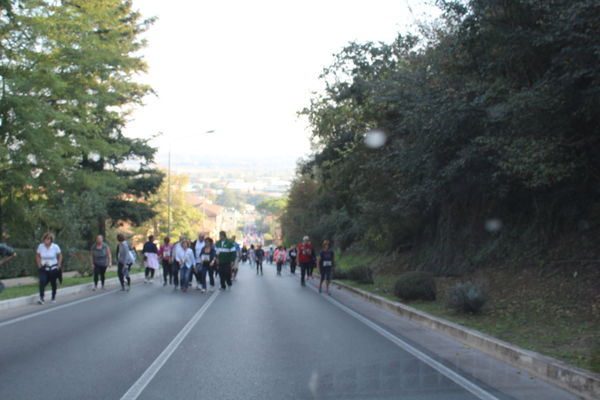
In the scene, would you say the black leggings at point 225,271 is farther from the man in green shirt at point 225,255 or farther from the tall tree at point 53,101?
the tall tree at point 53,101

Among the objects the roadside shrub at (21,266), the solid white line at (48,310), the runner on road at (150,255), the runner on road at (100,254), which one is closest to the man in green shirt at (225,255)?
the runner on road at (150,255)

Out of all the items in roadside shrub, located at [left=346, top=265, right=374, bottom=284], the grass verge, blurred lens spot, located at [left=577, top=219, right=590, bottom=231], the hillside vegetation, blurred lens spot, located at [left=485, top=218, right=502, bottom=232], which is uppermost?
the hillside vegetation

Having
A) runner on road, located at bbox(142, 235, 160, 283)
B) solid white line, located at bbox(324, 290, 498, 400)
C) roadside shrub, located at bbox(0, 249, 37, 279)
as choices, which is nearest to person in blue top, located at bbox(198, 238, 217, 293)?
runner on road, located at bbox(142, 235, 160, 283)

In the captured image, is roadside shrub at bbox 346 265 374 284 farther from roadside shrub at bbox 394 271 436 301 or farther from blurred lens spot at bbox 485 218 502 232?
roadside shrub at bbox 394 271 436 301

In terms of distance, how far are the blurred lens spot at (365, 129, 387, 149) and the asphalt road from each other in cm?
914

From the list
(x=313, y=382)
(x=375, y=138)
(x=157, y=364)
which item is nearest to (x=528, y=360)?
(x=313, y=382)

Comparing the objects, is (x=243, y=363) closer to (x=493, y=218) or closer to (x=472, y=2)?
(x=472, y=2)

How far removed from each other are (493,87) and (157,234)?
218ft

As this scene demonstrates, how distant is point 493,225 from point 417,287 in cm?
489

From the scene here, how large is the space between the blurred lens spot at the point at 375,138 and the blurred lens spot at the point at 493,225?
465cm

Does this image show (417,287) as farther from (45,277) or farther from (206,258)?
(45,277)

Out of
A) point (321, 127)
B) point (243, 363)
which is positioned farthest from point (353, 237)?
point (243, 363)

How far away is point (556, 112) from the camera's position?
11.4 meters

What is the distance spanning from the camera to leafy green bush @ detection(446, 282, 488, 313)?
1143 centimetres
